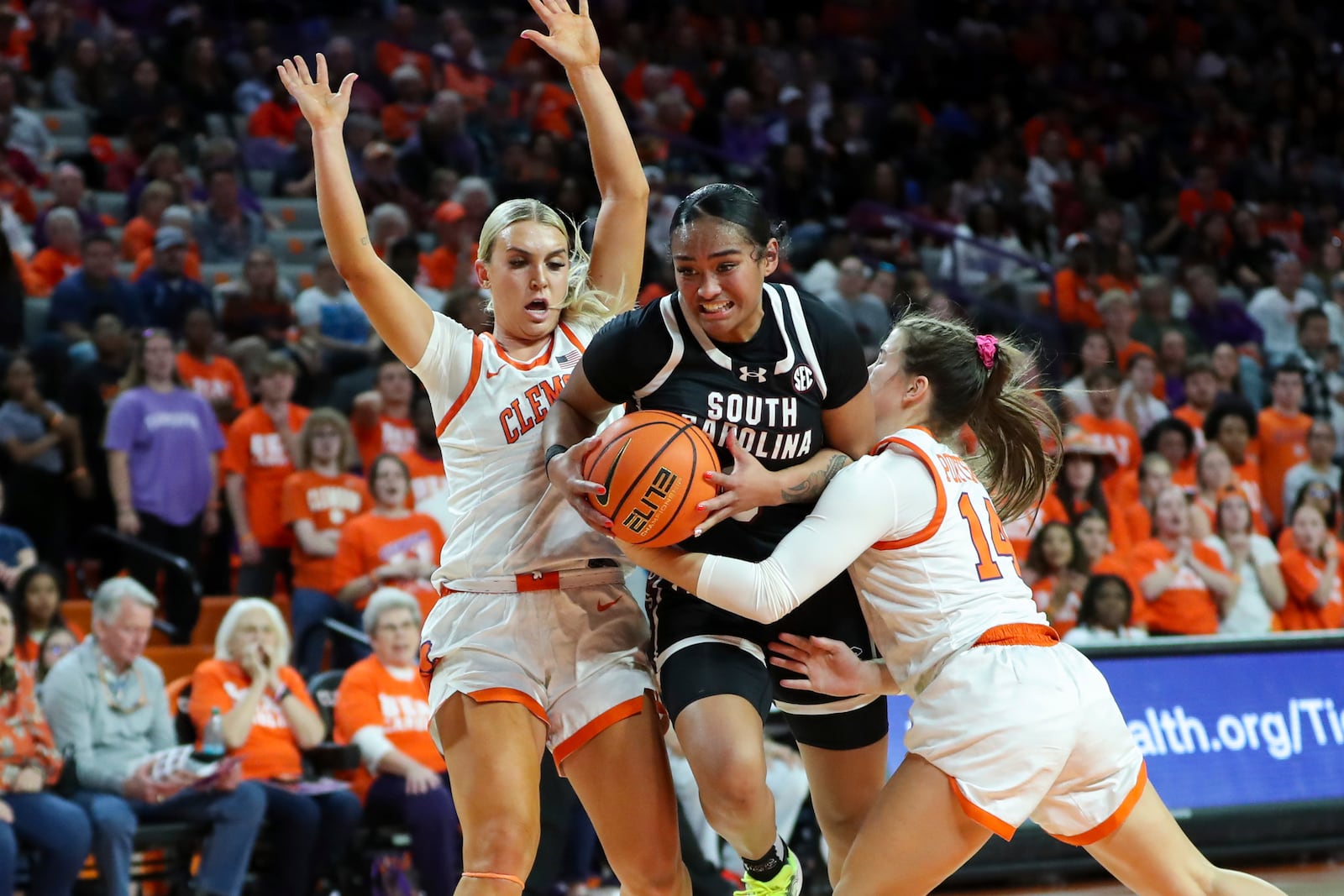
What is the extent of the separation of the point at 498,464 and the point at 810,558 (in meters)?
0.85

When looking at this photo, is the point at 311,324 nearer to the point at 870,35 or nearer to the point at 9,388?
the point at 9,388

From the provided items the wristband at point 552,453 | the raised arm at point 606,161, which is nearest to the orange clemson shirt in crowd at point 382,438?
the raised arm at point 606,161

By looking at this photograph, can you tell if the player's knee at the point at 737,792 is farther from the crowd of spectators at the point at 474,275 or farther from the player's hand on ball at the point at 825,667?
the crowd of spectators at the point at 474,275

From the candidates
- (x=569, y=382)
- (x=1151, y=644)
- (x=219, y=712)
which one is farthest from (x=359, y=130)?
(x=569, y=382)

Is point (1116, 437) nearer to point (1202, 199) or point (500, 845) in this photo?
point (1202, 199)

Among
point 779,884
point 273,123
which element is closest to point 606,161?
point 779,884

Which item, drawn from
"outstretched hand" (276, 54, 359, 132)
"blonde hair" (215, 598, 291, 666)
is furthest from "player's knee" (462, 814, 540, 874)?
"blonde hair" (215, 598, 291, 666)

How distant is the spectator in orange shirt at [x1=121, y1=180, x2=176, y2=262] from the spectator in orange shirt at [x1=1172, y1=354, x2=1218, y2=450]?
6347 mm

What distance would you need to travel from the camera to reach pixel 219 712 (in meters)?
6.30

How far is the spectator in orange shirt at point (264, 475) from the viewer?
789 centimetres

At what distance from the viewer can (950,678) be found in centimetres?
351

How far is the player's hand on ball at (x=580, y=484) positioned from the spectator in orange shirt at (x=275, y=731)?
10.4 feet

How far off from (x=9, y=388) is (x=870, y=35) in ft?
35.8

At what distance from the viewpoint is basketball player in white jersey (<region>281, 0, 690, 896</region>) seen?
3.65m
